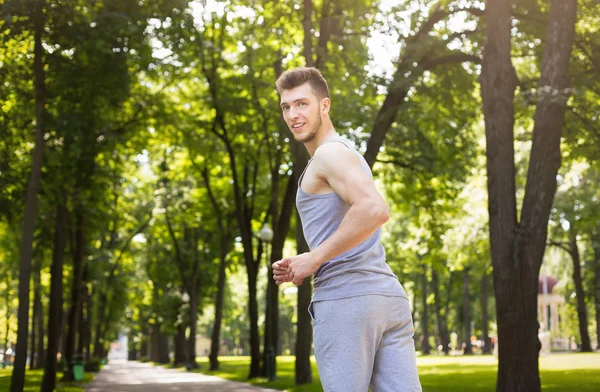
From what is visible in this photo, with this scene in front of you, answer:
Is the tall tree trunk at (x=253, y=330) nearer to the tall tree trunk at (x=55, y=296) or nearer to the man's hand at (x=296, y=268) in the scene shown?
the tall tree trunk at (x=55, y=296)

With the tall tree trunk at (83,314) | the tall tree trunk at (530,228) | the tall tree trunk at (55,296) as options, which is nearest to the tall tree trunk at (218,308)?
the tall tree trunk at (83,314)

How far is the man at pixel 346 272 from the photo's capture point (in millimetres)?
3143

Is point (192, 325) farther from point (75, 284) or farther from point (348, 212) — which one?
point (348, 212)

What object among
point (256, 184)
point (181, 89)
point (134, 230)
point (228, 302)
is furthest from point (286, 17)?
point (228, 302)

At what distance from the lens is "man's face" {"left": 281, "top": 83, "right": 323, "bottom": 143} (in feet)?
11.1

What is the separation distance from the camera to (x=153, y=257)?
48.1 metres

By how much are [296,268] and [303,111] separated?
1.97 feet

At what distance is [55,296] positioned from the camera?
68.8 ft

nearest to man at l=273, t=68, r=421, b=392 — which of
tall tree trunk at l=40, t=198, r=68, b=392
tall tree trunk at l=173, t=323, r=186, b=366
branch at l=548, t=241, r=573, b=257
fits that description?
tall tree trunk at l=40, t=198, r=68, b=392

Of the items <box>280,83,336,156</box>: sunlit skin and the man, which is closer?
the man

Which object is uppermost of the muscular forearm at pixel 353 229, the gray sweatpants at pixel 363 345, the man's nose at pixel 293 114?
the man's nose at pixel 293 114

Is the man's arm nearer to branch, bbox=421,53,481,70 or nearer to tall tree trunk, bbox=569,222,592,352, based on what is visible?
branch, bbox=421,53,481,70

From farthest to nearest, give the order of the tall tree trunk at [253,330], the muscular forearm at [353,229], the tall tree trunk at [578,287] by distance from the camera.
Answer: the tall tree trunk at [578,287], the tall tree trunk at [253,330], the muscular forearm at [353,229]

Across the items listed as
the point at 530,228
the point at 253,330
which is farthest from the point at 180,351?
the point at 530,228
